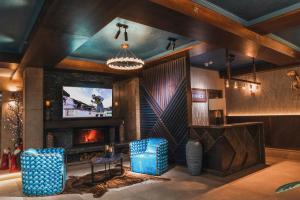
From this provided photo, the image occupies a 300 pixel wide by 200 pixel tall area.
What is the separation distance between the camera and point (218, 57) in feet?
21.3

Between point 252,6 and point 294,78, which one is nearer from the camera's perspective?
point 252,6

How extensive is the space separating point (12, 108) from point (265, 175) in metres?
8.04

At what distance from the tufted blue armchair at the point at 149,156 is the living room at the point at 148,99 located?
24 mm

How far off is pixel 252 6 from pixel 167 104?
3.41 m

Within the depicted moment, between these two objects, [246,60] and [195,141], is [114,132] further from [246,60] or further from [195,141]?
[246,60]

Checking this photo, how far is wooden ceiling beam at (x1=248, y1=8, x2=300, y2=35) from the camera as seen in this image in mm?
3516

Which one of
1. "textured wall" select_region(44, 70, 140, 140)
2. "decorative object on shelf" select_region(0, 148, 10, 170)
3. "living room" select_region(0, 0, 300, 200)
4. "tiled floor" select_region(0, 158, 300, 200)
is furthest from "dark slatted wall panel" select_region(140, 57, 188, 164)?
"decorative object on shelf" select_region(0, 148, 10, 170)

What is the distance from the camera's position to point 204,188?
408 cm

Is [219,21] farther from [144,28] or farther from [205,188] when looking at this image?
[205,188]

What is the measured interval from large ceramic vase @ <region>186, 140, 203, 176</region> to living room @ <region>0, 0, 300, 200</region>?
0.02 m

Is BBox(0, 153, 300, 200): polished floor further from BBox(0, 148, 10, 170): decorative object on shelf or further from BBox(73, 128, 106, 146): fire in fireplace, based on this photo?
BBox(73, 128, 106, 146): fire in fireplace

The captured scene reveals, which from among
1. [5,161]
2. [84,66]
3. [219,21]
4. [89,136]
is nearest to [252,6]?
[219,21]

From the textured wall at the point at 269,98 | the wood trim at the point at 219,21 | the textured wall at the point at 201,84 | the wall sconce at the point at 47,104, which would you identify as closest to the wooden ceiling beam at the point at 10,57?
the wall sconce at the point at 47,104

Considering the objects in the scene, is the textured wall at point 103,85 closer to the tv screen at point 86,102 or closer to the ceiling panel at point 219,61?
the tv screen at point 86,102
